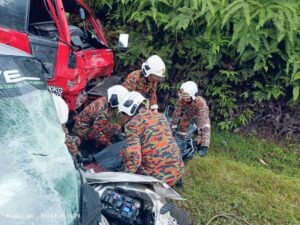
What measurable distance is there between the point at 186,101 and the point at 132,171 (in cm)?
217

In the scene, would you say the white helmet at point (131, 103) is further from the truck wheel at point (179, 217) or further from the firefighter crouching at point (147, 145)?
the truck wheel at point (179, 217)

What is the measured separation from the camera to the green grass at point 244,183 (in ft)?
17.4

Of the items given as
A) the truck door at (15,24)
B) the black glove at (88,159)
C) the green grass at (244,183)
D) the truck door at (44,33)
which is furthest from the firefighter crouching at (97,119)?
the green grass at (244,183)

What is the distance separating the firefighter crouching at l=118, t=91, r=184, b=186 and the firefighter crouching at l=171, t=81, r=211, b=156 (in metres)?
1.54

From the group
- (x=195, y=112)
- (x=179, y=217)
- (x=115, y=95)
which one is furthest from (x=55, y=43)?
(x=179, y=217)

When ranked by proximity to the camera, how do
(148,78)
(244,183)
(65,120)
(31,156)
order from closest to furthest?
(31,156) → (65,120) → (244,183) → (148,78)

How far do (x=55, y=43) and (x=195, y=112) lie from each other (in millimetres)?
2342

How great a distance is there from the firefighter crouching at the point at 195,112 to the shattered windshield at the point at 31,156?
329 cm

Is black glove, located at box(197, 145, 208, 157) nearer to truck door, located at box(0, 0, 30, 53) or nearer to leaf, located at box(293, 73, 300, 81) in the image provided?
leaf, located at box(293, 73, 300, 81)

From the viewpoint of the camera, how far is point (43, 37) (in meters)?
5.72

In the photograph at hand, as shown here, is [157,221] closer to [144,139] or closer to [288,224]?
[144,139]

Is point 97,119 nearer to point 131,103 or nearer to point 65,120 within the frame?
point 131,103

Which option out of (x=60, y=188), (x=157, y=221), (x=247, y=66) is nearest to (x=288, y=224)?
(x=157, y=221)

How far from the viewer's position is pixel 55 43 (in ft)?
18.8
